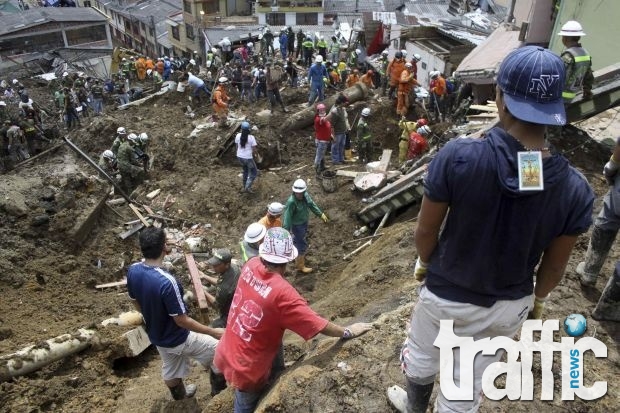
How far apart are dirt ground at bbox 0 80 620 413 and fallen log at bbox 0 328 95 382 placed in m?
0.10

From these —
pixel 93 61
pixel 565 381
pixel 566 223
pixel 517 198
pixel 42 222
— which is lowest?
pixel 93 61

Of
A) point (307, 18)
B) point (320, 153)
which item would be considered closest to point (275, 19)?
point (307, 18)

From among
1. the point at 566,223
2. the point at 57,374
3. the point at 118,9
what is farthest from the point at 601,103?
the point at 118,9

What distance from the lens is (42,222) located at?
895cm

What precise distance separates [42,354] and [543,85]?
18.5 feet

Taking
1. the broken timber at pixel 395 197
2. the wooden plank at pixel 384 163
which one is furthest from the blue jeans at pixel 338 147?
the broken timber at pixel 395 197

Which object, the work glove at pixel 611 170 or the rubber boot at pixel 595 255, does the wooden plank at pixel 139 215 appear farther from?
the work glove at pixel 611 170

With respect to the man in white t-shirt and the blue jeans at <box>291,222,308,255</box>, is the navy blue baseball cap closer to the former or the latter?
the blue jeans at <box>291,222,308,255</box>

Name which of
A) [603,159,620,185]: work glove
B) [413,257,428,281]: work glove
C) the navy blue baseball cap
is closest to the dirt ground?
[603,159,620,185]: work glove

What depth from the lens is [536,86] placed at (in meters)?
1.94

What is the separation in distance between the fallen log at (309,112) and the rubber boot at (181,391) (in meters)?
10.6

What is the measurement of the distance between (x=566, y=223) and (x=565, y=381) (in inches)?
83.2

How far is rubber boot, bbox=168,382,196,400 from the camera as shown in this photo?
471cm

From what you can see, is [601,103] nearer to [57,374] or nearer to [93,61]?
[57,374]
